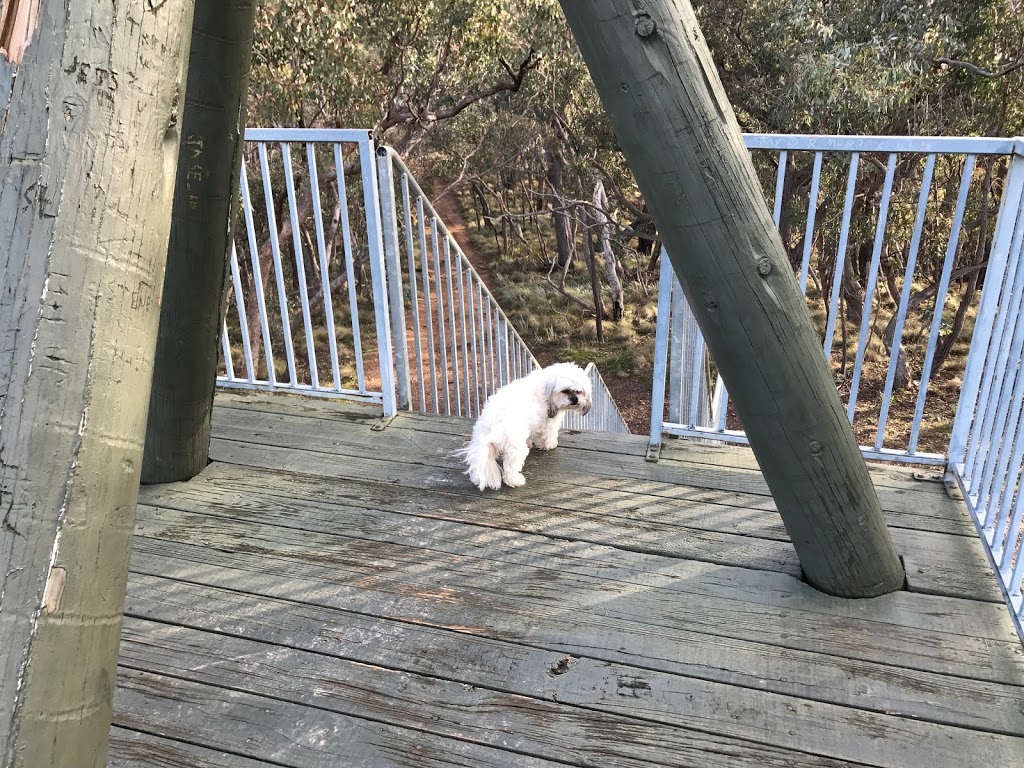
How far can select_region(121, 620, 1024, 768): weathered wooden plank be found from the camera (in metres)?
1.70

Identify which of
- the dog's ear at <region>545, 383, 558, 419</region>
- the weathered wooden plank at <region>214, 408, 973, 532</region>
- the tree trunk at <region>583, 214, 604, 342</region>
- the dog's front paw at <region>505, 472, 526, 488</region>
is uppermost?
the tree trunk at <region>583, 214, 604, 342</region>

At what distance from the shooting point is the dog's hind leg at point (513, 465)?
282cm

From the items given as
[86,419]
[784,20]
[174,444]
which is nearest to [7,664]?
[86,419]

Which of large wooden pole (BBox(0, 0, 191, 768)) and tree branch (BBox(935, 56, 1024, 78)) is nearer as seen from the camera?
large wooden pole (BBox(0, 0, 191, 768))

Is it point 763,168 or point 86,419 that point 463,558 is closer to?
point 86,419

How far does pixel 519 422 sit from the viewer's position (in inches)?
114

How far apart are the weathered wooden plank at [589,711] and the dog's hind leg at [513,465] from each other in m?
0.90

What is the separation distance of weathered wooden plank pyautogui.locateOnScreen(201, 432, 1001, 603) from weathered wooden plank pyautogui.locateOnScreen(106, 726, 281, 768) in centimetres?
125

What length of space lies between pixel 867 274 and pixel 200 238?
603 cm

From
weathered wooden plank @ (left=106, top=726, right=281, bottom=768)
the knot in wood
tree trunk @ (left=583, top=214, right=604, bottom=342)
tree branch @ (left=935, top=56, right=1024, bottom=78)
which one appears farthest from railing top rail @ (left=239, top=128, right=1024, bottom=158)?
tree trunk @ (left=583, top=214, right=604, bottom=342)

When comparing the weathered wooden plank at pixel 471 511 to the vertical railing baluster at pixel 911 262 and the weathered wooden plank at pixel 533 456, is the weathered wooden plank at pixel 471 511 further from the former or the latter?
the vertical railing baluster at pixel 911 262

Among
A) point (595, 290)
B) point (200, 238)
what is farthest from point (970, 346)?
point (595, 290)

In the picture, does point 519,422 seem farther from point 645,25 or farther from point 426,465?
point 645,25

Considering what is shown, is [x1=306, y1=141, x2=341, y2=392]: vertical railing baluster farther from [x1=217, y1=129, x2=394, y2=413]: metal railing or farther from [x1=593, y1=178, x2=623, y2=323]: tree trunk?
[x1=593, y1=178, x2=623, y2=323]: tree trunk
